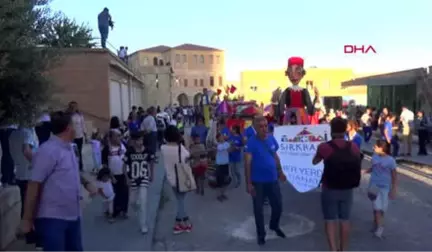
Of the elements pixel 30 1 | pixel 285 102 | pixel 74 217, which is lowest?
pixel 74 217

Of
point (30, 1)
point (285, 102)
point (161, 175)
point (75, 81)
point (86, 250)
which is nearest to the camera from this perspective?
point (30, 1)

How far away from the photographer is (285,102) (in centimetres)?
1118

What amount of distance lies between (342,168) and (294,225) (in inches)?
113

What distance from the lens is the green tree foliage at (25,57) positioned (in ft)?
19.2

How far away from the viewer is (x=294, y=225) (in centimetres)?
891

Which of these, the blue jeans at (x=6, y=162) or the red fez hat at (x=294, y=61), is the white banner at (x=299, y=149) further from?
the blue jeans at (x=6, y=162)

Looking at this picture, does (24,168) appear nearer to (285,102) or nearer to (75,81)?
(285,102)

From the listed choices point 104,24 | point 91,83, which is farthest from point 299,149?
point 104,24

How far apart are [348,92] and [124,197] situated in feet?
182

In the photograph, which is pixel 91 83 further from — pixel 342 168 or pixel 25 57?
pixel 342 168

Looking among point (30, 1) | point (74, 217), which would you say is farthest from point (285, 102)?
point (74, 217)

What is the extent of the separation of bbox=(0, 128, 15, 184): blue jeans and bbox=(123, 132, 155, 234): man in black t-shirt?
1.70 meters

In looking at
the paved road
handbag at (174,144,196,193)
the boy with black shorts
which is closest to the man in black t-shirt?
handbag at (174,144,196,193)

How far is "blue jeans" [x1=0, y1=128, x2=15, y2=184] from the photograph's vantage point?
7.87 m
